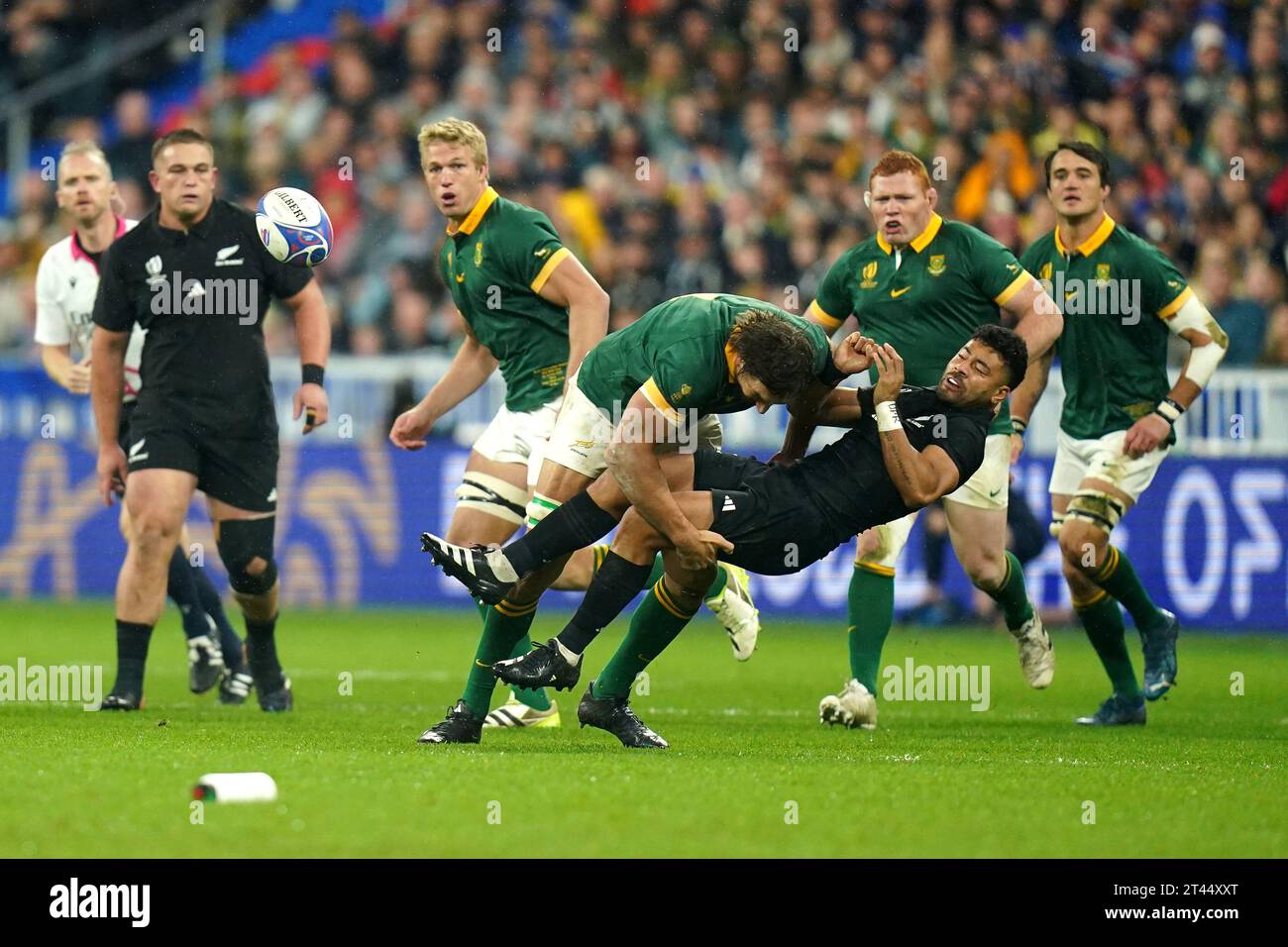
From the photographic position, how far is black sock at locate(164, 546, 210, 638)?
31.7 feet

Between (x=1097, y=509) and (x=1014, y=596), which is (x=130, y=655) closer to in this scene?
(x=1014, y=596)

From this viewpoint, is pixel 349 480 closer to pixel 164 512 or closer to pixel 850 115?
pixel 850 115

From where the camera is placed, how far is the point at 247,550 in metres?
8.56

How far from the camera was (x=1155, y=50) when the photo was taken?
55.0 ft

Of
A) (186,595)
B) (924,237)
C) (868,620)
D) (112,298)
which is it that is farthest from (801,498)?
(186,595)

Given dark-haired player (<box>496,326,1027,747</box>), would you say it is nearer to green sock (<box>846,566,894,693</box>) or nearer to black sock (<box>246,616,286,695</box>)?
green sock (<box>846,566,894,693</box>)

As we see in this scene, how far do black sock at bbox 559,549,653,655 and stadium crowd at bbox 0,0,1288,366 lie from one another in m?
7.83

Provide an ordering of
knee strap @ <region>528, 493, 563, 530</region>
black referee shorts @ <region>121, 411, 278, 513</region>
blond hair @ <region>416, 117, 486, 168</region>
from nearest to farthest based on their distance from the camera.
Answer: knee strap @ <region>528, 493, 563, 530</region> → blond hair @ <region>416, 117, 486, 168</region> → black referee shorts @ <region>121, 411, 278, 513</region>

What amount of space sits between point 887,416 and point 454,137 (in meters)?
2.13

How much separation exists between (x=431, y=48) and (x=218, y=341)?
413 inches

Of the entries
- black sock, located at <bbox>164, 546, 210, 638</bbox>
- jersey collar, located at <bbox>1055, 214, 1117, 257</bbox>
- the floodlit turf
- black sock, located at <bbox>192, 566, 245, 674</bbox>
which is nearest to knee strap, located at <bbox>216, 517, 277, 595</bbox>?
the floodlit turf

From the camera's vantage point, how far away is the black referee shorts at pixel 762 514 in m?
7.13

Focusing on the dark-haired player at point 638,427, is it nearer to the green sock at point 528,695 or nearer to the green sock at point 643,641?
the green sock at point 643,641
